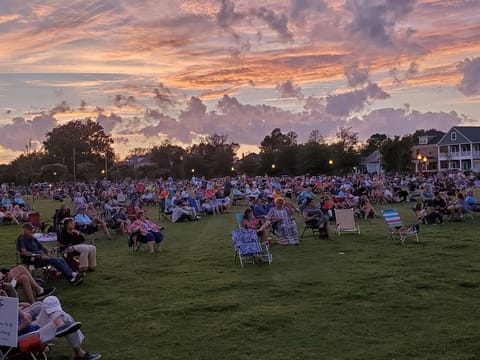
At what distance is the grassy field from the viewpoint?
596cm

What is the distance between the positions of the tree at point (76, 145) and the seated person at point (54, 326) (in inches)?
4352

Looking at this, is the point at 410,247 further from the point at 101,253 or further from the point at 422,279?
the point at 101,253

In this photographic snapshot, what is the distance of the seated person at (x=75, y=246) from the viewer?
34.6ft

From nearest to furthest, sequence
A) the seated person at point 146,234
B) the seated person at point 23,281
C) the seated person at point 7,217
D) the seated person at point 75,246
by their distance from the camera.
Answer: the seated person at point 23,281
the seated person at point 75,246
the seated person at point 146,234
the seated person at point 7,217

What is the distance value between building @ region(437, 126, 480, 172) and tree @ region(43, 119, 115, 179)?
226ft

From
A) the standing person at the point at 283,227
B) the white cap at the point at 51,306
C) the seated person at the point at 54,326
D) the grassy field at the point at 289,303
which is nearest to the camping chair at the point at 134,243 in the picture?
the grassy field at the point at 289,303

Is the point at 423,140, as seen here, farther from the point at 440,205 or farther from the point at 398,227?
the point at 398,227

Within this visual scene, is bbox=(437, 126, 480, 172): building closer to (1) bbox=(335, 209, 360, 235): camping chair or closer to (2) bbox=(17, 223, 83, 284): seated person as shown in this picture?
(1) bbox=(335, 209, 360, 235): camping chair

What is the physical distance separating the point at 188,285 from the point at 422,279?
407 centimetres

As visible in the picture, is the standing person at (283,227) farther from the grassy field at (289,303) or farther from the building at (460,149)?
the building at (460,149)

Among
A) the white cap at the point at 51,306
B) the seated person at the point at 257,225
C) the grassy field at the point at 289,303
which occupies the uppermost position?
the seated person at the point at 257,225

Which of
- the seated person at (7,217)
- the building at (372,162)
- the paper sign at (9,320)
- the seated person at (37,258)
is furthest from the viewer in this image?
the building at (372,162)

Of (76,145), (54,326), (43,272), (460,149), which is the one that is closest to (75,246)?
(43,272)

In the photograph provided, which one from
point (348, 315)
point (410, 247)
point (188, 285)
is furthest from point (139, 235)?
point (348, 315)
